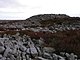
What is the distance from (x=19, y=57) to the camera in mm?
10484

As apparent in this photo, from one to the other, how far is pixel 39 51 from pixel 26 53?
34.8 inches

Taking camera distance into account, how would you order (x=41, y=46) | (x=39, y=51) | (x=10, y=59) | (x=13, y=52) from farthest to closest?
(x=41, y=46), (x=39, y=51), (x=13, y=52), (x=10, y=59)

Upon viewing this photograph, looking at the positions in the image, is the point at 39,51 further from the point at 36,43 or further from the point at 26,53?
the point at 36,43

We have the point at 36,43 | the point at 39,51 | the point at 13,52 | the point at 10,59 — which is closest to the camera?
the point at 10,59

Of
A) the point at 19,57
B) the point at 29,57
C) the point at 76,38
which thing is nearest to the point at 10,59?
the point at 19,57

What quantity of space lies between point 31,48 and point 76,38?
4398 millimetres

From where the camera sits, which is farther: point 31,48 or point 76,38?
point 76,38

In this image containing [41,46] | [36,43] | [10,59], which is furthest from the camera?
[36,43]

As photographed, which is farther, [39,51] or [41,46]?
[41,46]

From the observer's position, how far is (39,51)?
1210 cm

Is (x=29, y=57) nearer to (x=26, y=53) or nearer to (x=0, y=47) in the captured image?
(x=26, y=53)

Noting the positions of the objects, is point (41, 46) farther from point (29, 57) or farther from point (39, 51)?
point (29, 57)

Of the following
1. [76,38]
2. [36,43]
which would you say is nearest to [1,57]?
[36,43]

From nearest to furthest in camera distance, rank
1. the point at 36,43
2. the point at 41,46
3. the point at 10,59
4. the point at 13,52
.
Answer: the point at 10,59 → the point at 13,52 → the point at 41,46 → the point at 36,43
